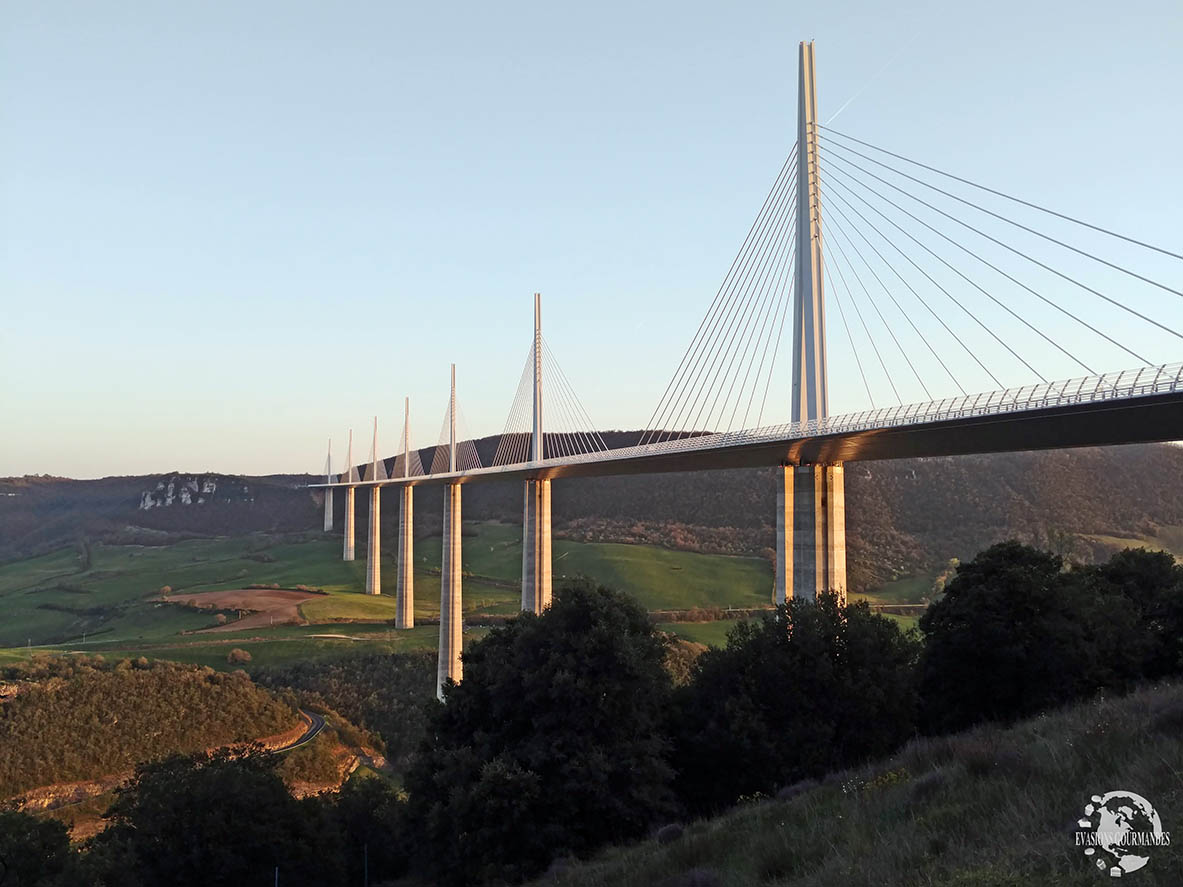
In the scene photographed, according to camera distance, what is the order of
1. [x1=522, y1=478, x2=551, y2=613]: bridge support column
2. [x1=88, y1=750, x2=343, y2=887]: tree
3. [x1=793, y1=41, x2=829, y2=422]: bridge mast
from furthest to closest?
[x1=522, y1=478, x2=551, y2=613]: bridge support column < [x1=793, y1=41, x2=829, y2=422]: bridge mast < [x1=88, y1=750, x2=343, y2=887]: tree

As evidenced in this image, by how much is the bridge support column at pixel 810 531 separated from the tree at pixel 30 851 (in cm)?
2720

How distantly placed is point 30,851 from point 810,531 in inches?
1175

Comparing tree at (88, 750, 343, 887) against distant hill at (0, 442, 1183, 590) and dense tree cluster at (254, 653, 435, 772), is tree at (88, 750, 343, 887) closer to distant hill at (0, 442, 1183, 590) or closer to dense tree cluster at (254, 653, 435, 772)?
dense tree cluster at (254, 653, 435, 772)

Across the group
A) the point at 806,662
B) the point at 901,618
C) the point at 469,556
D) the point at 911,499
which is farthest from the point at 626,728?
the point at 911,499

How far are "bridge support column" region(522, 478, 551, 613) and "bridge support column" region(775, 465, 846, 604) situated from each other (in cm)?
2278

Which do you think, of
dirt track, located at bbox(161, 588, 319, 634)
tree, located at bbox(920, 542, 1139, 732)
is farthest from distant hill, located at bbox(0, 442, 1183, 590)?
tree, located at bbox(920, 542, 1139, 732)

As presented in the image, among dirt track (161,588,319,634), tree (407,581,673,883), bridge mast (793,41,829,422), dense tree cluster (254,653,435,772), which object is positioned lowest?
dense tree cluster (254,653,435,772)

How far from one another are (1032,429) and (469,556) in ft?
353

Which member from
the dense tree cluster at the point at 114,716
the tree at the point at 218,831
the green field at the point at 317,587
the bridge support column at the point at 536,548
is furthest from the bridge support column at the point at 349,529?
the tree at the point at 218,831

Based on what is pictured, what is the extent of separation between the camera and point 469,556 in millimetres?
127375

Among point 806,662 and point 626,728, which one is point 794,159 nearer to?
point 806,662

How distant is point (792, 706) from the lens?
23547 millimetres

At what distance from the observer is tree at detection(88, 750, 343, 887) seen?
21.2 meters

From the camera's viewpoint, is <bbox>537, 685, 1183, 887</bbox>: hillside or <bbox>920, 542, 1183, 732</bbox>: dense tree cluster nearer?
<bbox>537, 685, 1183, 887</bbox>: hillside
